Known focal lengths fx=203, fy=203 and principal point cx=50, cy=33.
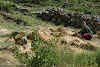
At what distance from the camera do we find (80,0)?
16.1m

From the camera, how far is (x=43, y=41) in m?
6.31

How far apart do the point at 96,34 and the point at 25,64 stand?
5571 mm

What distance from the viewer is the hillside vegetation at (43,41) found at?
204 inches

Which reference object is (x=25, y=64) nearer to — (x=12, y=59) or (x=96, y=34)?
(x=12, y=59)

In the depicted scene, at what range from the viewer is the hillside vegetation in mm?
5180

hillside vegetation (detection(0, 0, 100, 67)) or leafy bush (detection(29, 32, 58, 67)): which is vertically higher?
leafy bush (detection(29, 32, 58, 67))

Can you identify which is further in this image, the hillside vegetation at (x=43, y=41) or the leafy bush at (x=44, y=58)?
A: the hillside vegetation at (x=43, y=41)

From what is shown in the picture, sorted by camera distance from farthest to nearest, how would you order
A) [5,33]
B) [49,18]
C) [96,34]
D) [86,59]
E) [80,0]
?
[80,0]
[49,18]
[96,34]
[5,33]
[86,59]

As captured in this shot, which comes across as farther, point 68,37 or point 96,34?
point 96,34

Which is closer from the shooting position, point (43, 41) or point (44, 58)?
point (44, 58)

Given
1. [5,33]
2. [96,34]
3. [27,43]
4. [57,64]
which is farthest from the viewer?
[96,34]

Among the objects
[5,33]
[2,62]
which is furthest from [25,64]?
[5,33]

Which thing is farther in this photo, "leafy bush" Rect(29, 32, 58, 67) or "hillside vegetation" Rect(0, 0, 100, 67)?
"hillside vegetation" Rect(0, 0, 100, 67)

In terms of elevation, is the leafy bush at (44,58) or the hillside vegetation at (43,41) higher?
the leafy bush at (44,58)
